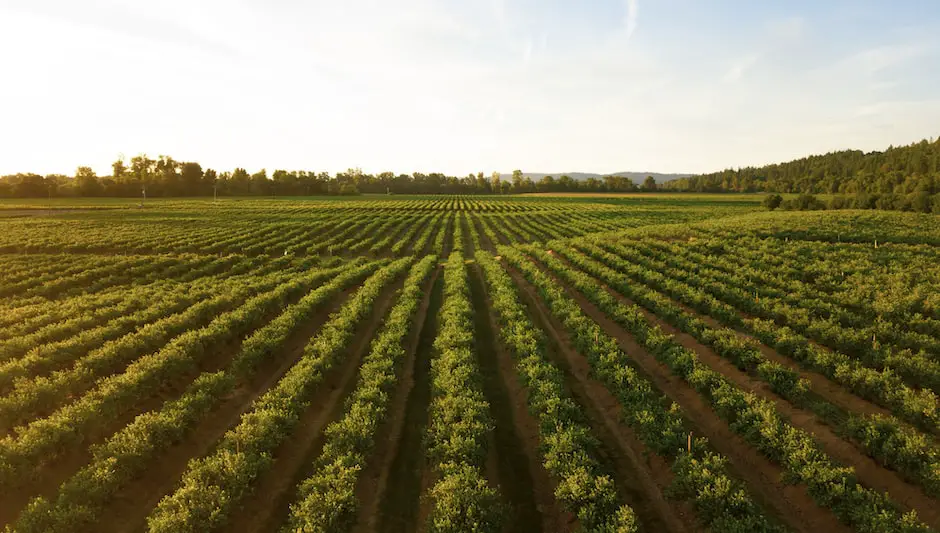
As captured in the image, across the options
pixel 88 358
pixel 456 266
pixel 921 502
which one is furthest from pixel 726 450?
pixel 456 266

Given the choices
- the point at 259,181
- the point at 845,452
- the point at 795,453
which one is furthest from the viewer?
the point at 259,181

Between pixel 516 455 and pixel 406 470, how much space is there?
338 cm

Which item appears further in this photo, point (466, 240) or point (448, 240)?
point (466, 240)

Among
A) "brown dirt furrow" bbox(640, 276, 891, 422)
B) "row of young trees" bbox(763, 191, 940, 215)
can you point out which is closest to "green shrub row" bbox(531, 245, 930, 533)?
"brown dirt furrow" bbox(640, 276, 891, 422)

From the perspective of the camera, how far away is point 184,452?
41.2ft

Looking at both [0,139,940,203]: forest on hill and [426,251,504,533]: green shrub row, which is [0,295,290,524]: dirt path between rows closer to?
[426,251,504,533]: green shrub row

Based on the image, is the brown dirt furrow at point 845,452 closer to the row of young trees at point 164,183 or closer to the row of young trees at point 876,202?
the row of young trees at point 876,202

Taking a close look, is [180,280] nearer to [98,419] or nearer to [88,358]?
[88,358]

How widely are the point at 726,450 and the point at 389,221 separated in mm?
67844

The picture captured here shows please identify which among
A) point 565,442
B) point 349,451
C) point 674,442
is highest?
point 565,442

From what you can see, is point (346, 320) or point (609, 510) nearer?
point (609, 510)

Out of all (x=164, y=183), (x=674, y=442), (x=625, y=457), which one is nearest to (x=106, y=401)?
(x=625, y=457)

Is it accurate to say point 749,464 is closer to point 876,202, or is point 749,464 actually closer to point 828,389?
point 828,389

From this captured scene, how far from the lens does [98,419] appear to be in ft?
41.5
